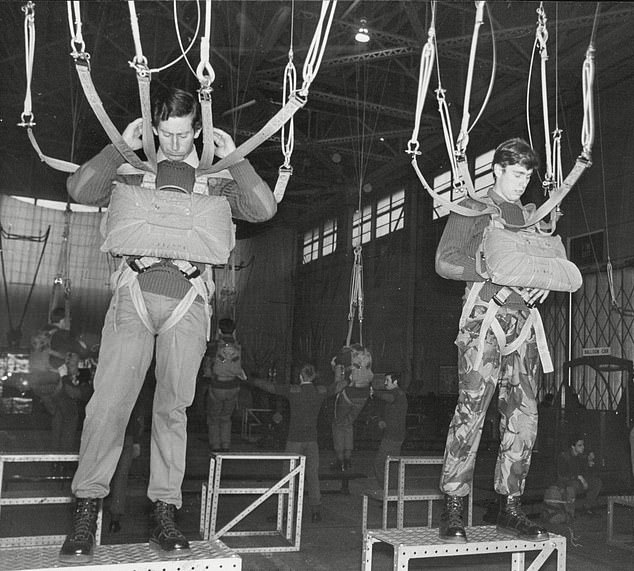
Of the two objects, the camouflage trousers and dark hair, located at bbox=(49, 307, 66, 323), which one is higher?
dark hair, located at bbox=(49, 307, 66, 323)

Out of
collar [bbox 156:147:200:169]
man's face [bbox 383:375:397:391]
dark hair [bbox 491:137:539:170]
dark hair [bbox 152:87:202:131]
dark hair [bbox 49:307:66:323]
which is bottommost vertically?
man's face [bbox 383:375:397:391]

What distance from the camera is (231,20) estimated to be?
6.20 m

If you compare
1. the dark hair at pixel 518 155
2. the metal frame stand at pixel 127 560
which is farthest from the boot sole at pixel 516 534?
the dark hair at pixel 518 155

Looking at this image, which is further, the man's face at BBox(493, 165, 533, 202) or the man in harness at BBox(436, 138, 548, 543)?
the man's face at BBox(493, 165, 533, 202)

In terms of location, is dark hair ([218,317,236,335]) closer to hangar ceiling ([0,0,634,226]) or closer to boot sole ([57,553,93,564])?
hangar ceiling ([0,0,634,226])

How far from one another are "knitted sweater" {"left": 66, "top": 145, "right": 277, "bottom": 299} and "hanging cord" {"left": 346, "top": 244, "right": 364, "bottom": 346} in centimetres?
364

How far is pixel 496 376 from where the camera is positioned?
3.36 m

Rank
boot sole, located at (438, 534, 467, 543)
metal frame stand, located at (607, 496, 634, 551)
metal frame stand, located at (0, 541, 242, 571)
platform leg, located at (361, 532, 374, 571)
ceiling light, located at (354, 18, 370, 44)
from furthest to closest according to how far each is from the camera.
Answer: ceiling light, located at (354, 18, 370, 44) → metal frame stand, located at (607, 496, 634, 551) → platform leg, located at (361, 532, 374, 571) → boot sole, located at (438, 534, 467, 543) → metal frame stand, located at (0, 541, 242, 571)

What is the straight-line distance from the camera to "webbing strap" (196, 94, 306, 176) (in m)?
2.70

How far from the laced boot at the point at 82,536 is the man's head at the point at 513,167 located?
2.20 meters

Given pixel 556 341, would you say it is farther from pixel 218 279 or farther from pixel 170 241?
pixel 170 241

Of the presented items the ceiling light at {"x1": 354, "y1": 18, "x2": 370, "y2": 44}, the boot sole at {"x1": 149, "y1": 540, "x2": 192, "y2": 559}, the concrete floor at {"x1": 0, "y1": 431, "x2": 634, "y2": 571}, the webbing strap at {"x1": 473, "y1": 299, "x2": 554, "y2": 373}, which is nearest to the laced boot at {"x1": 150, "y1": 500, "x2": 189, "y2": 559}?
the boot sole at {"x1": 149, "y1": 540, "x2": 192, "y2": 559}

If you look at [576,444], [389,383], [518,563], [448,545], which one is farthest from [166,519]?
[576,444]

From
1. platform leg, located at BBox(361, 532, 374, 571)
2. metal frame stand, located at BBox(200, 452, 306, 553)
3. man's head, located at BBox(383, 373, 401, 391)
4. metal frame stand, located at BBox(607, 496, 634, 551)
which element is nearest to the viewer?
platform leg, located at BBox(361, 532, 374, 571)
